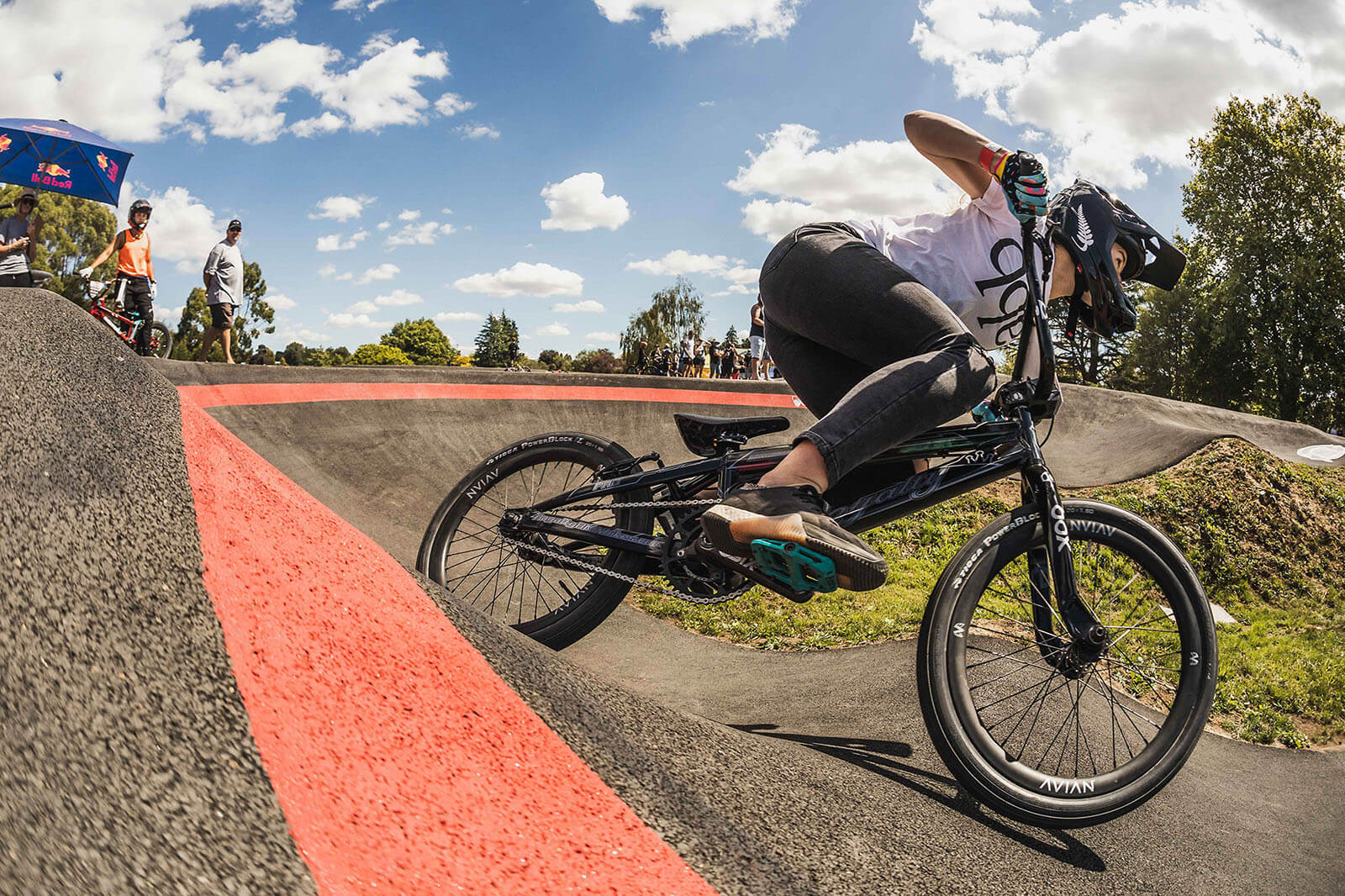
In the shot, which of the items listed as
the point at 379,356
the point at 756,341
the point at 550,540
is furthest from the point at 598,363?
the point at 550,540

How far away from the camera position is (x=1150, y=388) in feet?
131

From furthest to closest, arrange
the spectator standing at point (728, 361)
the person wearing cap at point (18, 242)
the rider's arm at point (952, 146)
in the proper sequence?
the spectator standing at point (728, 361) → the person wearing cap at point (18, 242) → the rider's arm at point (952, 146)

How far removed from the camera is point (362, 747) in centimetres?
157

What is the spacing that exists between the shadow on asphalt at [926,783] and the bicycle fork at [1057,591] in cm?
50

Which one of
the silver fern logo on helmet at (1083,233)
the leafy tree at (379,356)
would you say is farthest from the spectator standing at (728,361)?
the leafy tree at (379,356)

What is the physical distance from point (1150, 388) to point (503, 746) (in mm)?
46606

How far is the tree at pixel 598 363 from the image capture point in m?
79.4

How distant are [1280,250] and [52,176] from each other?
135 ft

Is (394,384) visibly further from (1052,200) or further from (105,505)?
(1052,200)

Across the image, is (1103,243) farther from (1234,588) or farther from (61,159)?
(61,159)

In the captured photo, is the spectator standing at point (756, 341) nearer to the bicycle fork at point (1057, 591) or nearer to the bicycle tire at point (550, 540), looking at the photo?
the bicycle tire at point (550, 540)

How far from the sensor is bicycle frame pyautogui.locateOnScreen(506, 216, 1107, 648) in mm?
2332

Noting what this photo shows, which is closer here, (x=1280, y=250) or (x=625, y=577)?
(x=625, y=577)

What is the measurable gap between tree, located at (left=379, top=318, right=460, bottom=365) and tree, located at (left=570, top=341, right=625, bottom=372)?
16707 mm
